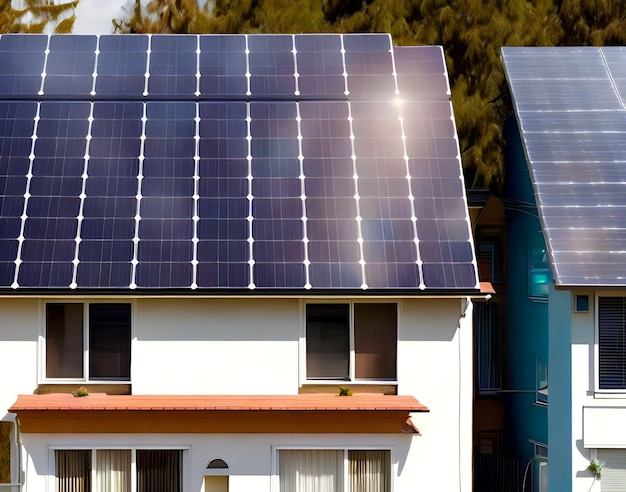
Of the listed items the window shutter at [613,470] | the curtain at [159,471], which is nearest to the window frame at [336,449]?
the curtain at [159,471]

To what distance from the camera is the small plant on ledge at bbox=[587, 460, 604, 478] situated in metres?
19.1

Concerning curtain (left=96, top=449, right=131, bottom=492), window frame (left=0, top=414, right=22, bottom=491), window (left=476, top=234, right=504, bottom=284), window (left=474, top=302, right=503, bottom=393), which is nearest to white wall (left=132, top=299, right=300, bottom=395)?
curtain (left=96, top=449, right=131, bottom=492)

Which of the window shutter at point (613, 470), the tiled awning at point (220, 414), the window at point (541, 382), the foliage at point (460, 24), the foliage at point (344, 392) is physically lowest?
the window shutter at point (613, 470)

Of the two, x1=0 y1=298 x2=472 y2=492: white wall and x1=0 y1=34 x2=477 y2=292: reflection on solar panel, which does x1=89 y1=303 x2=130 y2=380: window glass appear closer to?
x1=0 y1=298 x2=472 y2=492: white wall

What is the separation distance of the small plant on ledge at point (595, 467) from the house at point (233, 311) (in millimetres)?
2461

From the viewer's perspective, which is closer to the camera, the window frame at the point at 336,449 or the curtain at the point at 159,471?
the window frame at the point at 336,449

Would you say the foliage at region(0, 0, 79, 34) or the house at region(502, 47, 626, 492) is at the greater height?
the foliage at region(0, 0, 79, 34)

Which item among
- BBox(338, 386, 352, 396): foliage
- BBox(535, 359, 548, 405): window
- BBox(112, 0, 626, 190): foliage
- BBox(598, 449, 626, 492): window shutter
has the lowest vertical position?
BBox(598, 449, 626, 492): window shutter

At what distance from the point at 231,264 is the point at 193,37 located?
667cm

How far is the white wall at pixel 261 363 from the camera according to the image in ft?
60.5

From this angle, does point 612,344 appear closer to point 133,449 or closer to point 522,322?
point 522,322

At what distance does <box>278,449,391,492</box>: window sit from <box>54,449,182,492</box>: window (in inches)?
80.2

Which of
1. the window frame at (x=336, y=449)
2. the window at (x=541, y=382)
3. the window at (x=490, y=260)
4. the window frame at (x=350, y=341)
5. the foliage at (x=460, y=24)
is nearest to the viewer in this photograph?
the window frame at (x=336, y=449)

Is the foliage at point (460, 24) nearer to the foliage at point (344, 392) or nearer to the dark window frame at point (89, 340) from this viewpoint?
the foliage at point (344, 392)
